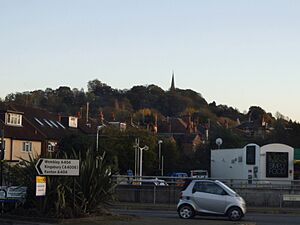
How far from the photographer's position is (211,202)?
26.4 meters

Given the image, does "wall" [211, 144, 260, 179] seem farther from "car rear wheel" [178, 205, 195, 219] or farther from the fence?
"car rear wheel" [178, 205, 195, 219]

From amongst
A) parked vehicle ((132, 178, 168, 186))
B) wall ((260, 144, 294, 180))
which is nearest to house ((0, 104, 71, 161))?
wall ((260, 144, 294, 180))

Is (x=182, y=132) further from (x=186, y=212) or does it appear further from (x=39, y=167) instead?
(x=39, y=167)

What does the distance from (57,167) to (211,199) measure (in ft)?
23.5

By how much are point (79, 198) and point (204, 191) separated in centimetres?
590

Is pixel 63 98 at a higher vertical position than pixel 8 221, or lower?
higher

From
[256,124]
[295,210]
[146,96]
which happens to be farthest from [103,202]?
[146,96]

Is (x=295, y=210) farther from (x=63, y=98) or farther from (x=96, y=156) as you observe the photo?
(x=63, y=98)

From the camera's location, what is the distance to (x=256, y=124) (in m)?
146

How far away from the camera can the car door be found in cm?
2633

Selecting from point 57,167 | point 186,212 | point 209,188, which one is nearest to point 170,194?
point 186,212

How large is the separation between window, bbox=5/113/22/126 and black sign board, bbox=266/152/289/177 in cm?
3047

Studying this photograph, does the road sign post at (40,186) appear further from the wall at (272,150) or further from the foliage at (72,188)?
the wall at (272,150)

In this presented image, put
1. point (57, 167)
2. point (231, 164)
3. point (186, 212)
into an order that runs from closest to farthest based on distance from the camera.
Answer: point (57, 167) < point (186, 212) < point (231, 164)
